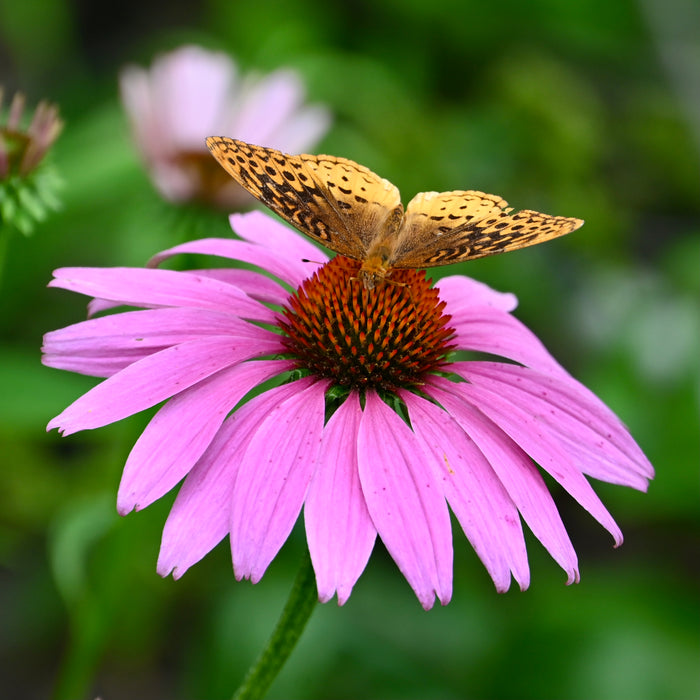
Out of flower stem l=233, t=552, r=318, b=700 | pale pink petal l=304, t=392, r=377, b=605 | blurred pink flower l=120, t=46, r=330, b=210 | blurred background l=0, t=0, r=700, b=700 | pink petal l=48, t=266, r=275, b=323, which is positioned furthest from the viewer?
blurred background l=0, t=0, r=700, b=700

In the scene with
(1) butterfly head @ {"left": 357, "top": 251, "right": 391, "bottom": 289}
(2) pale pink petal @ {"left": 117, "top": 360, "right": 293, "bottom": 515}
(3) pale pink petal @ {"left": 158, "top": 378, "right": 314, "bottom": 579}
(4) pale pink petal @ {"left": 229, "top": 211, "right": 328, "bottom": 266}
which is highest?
(1) butterfly head @ {"left": 357, "top": 251, "right": 391, "bottom": 289}

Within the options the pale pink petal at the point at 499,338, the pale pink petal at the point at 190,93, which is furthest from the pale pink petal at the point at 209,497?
the pale pink petal at the point at 190,93

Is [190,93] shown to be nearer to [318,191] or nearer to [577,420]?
[318,191]

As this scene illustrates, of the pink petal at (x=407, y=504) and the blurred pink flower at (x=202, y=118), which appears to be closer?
the pink petal at (x=407, y=504)

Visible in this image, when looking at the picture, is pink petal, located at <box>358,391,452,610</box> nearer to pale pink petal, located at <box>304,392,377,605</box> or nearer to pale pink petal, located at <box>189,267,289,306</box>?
pale pink petal, located at <box>304,392,377,605</box>

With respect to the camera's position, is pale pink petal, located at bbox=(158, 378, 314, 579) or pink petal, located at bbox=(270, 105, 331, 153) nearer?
Answer: pale pink petal, located at bbox=(158, 378, 314, 579)

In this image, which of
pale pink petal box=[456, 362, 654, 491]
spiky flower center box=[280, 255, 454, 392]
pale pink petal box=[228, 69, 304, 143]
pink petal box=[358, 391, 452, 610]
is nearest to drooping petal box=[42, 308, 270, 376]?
spiky flower center box=[280, 255, 454, 392]

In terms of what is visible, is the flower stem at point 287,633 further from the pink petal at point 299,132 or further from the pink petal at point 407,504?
the pink petal at point 299,132
